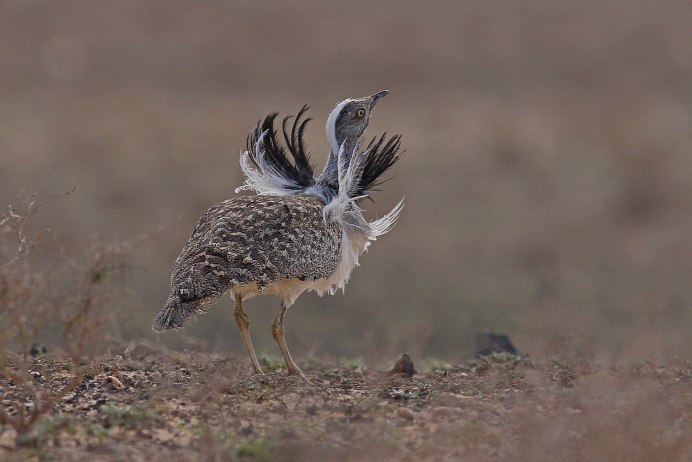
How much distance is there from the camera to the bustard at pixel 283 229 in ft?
20.1

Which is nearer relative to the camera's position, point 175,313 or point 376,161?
point 175,313

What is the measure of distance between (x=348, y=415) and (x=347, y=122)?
115 inches

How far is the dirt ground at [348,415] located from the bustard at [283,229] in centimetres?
43

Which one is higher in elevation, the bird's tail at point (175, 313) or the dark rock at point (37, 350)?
the bird's tail at point (175, 313)

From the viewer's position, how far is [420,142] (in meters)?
15.8

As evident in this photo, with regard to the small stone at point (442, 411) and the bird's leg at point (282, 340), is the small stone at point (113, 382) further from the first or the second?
the small stone at point (442, 411)

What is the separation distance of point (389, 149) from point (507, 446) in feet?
10.5

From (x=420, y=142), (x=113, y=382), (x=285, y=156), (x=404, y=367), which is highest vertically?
(x=420, y=142)

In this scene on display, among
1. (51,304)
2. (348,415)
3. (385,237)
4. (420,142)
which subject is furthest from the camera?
(420,142)

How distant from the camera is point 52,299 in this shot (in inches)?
196

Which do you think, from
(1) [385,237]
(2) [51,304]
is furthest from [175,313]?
(1) [385,237]

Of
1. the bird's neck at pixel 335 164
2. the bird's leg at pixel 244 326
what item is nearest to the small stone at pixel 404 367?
the bird's leg at pixel 244 326

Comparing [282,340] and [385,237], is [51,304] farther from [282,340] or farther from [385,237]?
[385,237]

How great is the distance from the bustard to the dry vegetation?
0.32 metres
